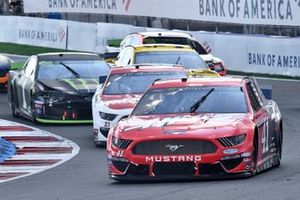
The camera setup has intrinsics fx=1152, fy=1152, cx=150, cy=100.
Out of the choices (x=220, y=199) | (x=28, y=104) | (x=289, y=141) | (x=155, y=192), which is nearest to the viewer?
(x=220, y=199)

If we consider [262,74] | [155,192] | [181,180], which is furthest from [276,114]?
[262,74]

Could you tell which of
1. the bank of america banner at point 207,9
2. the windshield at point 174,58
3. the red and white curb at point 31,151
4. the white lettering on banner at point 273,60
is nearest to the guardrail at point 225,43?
the white lettering on banner at point 273,60

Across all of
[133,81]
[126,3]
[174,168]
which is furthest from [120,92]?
[126,3]

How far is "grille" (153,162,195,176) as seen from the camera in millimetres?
12453

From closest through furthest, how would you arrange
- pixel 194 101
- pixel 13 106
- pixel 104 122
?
pixel 194 101 → pixel 104 122 → pixel 13 106

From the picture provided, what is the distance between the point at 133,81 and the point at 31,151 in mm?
2343

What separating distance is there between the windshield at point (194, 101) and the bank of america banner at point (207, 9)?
1979 centimetres

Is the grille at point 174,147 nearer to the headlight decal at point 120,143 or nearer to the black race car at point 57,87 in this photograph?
the headlight decal at point 120,143

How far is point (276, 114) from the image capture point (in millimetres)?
14562

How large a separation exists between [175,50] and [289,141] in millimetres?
6711

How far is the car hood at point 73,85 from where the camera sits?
2153 centimetres

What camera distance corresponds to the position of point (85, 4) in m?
48.1

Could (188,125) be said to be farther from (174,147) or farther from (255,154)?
(255,154)

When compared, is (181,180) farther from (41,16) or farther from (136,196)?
(41,16)
